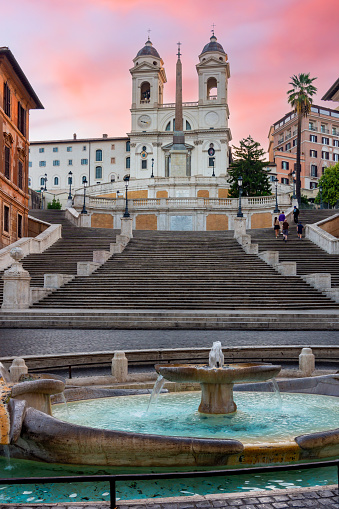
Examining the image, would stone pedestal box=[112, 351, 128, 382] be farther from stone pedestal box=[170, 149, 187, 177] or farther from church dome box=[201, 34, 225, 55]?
church dome box=[201, 34, 225, 55]

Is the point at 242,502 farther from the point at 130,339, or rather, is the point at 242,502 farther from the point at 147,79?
the point at 147,79

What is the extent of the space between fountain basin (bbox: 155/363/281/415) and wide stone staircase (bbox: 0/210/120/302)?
18014mm

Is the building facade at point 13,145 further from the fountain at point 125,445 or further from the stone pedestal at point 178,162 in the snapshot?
the fountain at point 125,445

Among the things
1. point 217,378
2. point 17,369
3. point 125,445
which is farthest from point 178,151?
point 125,445

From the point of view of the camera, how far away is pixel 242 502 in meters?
4.25

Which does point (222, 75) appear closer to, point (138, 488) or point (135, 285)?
point (135, 285)

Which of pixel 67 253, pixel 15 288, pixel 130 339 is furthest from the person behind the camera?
pixel 67 253

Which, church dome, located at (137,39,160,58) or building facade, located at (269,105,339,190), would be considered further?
building facade, located at (269,105,339,190)

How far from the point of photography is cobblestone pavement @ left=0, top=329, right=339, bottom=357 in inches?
541

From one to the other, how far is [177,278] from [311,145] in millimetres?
81127

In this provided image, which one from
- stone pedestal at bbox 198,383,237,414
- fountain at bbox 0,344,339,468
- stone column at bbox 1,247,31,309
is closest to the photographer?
fountain at bbox 0,344,339,468

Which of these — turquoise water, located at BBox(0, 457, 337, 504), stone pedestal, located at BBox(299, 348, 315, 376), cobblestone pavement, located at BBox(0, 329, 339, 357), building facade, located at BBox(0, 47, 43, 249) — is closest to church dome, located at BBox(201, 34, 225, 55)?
building facade, located at BBox(0, 47, 43, 249)

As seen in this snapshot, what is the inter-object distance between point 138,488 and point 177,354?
5743 mm

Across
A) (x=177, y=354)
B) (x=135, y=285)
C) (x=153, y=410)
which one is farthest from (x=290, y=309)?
(x=153, y=410)
